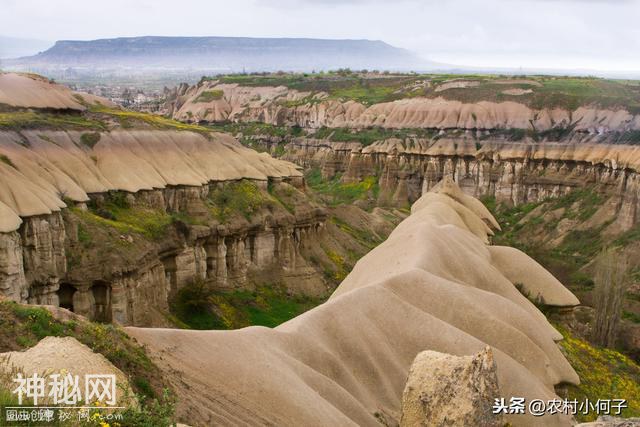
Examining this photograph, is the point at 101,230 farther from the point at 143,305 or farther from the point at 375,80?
the point at 375,80

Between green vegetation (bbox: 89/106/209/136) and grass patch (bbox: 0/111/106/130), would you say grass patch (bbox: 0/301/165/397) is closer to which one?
grass patch (bbox: 0/111/106/130)

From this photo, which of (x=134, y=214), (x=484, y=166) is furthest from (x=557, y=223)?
(x=134, y=214)

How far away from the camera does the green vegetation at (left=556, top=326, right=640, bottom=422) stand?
28156mm

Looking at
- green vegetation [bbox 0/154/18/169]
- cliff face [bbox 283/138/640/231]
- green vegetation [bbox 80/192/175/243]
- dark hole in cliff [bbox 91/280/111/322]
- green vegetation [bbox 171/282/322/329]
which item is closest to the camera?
dark hole in cliff [bbox 91/280/111/322]

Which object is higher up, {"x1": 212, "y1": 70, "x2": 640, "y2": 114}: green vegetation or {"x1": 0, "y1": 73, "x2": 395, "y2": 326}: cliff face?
{"x1": 212, "y1": 70, "x2": 640, "y2": 114}: green vegetation

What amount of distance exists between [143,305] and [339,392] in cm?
1761

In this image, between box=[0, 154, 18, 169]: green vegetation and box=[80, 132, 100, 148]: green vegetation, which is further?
box=[80, 132, 100, 148]: green vegetation

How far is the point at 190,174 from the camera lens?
151 feet

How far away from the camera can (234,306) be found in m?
42.4

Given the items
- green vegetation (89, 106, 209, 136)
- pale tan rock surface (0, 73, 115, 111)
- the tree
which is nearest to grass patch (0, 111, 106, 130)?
pale tan rock surface (0, 73, 115, 111)

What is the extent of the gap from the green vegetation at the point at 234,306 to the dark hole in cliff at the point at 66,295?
6702mm

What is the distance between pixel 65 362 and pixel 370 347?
12.7m

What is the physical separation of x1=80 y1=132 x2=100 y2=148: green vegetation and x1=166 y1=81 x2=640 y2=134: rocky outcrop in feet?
203

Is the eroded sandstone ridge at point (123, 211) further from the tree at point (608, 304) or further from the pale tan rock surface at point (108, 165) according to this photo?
the tree at point (608, 304)
